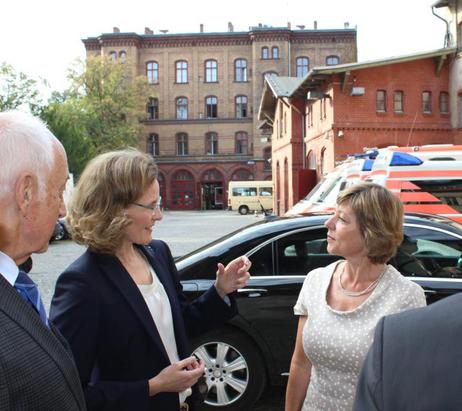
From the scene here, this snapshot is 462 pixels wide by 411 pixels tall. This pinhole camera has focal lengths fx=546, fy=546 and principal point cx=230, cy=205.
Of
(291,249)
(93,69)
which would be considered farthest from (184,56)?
(291,249)

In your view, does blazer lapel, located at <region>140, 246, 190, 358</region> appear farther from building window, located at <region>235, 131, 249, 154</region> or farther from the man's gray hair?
building window, located at <region>235, 131, 249, 154</region>

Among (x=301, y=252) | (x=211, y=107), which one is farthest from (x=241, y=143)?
(x=301, y=252)

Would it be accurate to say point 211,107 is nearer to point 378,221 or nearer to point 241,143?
point 241,143

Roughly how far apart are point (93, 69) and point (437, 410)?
48911 millimetres

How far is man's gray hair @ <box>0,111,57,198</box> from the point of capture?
4.30 ft

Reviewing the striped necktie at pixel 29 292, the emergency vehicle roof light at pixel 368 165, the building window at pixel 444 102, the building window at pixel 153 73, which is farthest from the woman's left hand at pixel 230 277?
the building window at pixel 153 73

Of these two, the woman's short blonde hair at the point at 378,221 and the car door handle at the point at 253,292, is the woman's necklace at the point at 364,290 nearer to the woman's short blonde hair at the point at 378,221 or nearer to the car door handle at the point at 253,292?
the woman's short blonde hair at the point at 378,221

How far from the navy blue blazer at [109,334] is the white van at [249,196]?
44299mm

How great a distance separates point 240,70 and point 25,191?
189 ft

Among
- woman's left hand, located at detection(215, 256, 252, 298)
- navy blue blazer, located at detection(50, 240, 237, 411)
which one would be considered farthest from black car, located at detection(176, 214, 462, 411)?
navy blue blazer, located at detection(50, 240, 237, 411)

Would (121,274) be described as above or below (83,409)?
above

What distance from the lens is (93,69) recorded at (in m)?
46.7

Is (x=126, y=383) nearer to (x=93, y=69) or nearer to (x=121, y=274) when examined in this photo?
(x=121, y=274)

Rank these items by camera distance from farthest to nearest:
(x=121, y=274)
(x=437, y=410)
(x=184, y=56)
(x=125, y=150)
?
(x=184, y=56) → (x=125, y=150) → (x=121, y=274) → (x=437, y=410)
